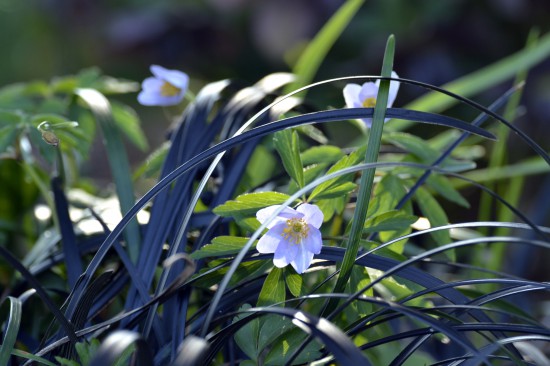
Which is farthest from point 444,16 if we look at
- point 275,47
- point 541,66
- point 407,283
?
point 407,283

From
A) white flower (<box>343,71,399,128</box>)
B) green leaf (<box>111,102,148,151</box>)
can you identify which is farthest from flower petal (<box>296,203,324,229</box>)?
green leaf (<box>111,102,148,151</box>)

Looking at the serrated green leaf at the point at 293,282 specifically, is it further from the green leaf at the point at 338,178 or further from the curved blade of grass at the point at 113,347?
the curved blade of grass at the point at 113,347

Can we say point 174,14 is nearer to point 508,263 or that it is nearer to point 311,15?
point 311,15

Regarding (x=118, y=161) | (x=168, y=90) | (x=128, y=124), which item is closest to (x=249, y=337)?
(x=118, y=161)

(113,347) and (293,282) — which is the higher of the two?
(293,282)

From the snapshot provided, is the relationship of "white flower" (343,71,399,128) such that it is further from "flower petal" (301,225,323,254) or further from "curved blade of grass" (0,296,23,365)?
"curved blade of grass" (0,296,23,365)

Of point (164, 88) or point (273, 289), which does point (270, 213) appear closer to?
point (273, 289)

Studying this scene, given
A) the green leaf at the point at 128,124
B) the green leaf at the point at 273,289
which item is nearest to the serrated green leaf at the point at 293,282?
the green leaf at the point at 273,289
